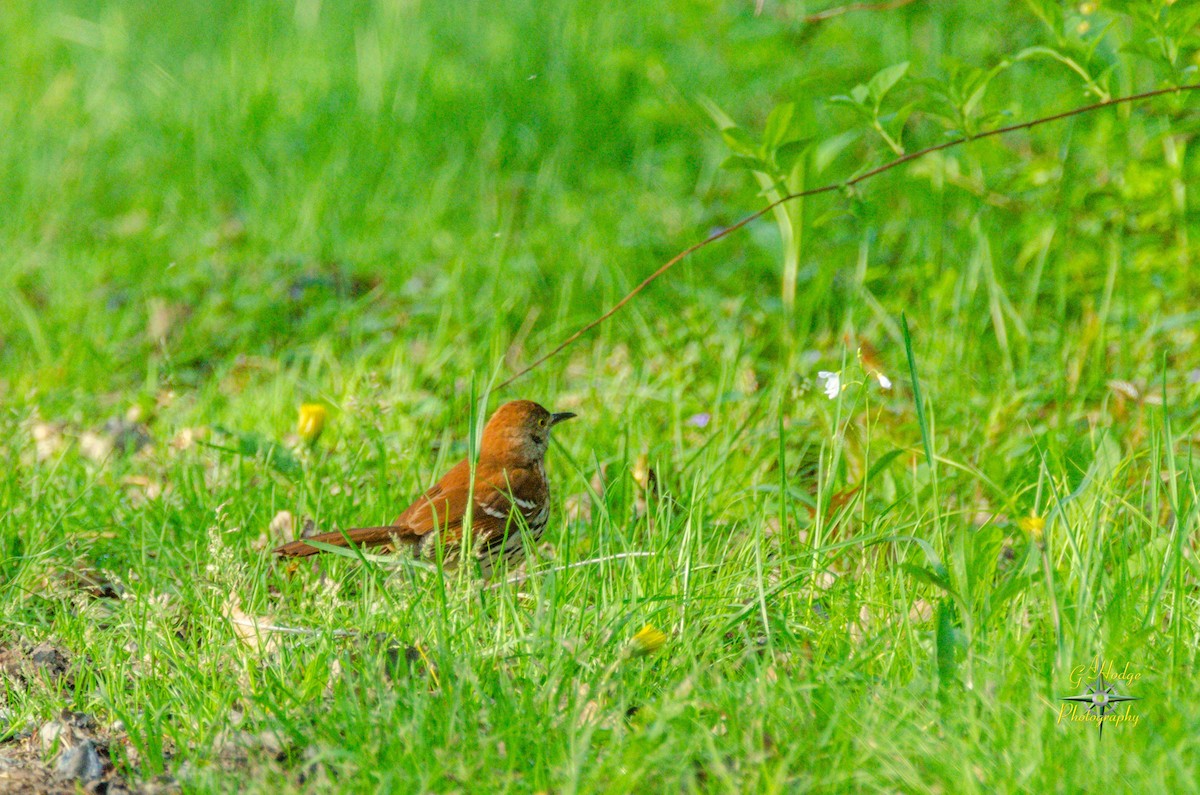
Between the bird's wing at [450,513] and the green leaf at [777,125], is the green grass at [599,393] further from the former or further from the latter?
the green leaf at [777,125]

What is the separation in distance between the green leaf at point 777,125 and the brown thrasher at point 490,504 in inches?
42.6

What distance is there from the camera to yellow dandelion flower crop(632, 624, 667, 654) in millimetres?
2645

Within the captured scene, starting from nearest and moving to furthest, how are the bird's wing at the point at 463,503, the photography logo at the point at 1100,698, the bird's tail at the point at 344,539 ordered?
the photography logo at the point at 1100,698 → the bird's tail at the point at 344,539 → the bird's wing at the point at 463,503

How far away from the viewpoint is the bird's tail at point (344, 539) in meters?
3.13

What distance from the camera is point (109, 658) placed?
287 centimetres

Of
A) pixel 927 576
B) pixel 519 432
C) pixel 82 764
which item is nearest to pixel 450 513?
pixel 519 432

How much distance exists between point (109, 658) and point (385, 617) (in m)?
0.63

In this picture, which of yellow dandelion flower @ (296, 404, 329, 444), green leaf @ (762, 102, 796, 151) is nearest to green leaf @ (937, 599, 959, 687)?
green leaf @ (762, 102, 796, 151)

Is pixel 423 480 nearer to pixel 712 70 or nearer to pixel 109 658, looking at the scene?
pixel 109 658

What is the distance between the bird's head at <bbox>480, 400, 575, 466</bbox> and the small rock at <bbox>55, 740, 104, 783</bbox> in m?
1.55

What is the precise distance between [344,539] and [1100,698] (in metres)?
1.79

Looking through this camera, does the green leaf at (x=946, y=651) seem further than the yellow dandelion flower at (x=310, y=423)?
No

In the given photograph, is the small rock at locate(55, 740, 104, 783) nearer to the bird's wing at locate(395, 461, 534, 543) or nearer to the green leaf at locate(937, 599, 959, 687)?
the bird's wing at locate(395, 461, 534, 543)

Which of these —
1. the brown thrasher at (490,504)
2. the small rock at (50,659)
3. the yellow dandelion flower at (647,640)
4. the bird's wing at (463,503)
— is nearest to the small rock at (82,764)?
the small rock at (50,659)
